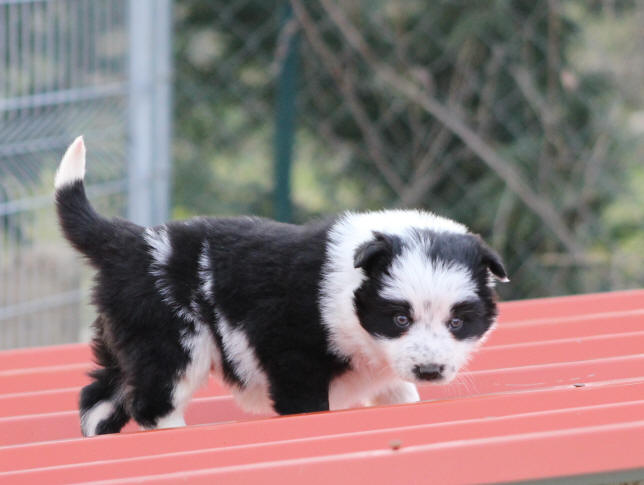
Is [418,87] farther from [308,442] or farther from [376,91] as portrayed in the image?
[308,442]

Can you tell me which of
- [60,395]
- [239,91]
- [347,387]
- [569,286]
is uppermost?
[347,387]

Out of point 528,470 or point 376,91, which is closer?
point 528,470

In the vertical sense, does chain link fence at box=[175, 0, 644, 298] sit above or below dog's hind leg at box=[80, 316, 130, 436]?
below

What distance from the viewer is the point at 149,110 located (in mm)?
6477

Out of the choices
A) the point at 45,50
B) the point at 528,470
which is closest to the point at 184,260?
the point at 528,470

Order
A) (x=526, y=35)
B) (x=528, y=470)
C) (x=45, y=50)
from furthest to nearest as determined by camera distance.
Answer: (x=526, y=35), (x=45, y=50), (x=528, y=470)

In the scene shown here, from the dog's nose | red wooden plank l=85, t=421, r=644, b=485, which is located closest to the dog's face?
the dog's nose

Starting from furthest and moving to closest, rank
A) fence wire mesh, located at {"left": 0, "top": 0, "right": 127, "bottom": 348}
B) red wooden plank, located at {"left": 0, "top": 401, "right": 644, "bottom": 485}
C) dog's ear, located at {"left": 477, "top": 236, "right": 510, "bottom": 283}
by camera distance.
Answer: fence wire mesh, located at {"left": 0, "top": 0, "right": 127, "bottom": 348}
dog's ear, located at {"left": 477, "top": 236, "right": 510, "bottom": 283}
red wooden plank, located at {"left": 0, "top": 401, "right": 644, "bottom": 485}

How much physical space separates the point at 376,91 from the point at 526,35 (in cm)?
104

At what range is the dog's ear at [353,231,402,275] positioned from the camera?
3.11 m

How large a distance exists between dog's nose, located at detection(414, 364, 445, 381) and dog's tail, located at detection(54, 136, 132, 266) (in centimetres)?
103

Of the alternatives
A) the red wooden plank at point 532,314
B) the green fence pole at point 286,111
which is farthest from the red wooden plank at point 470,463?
Result: the green fence pole at point 286,111

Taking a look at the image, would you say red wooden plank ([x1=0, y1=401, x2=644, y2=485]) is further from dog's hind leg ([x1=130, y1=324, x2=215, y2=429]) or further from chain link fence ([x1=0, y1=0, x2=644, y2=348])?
chain link fence ([x1=0, y1=0, x2=644, y2=348])

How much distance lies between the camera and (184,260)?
3299mm
